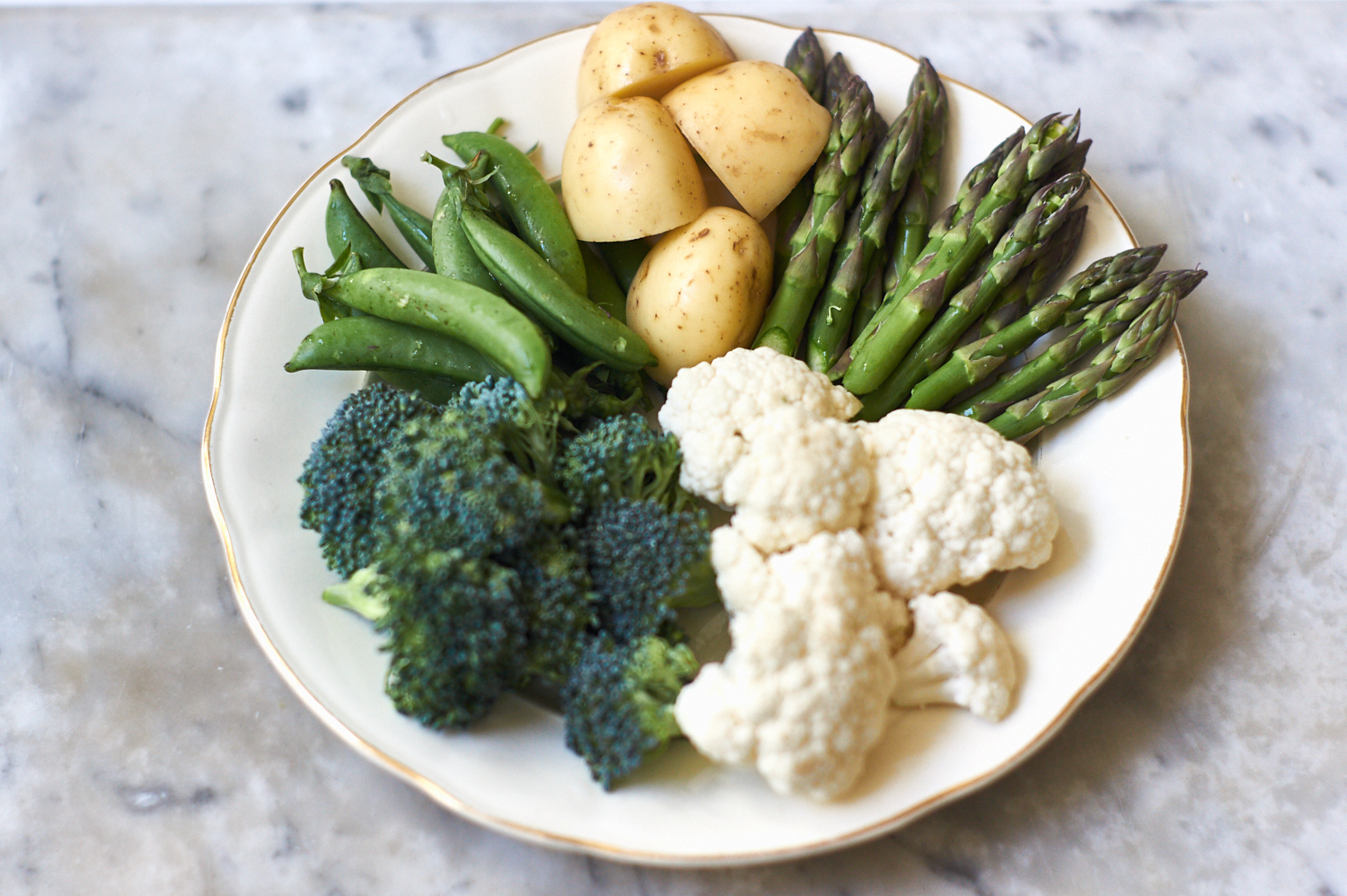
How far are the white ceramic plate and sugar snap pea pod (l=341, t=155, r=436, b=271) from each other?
6 centimetres

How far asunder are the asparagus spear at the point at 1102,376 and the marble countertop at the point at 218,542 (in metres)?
0.40

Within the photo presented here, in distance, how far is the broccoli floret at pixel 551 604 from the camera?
1.51m

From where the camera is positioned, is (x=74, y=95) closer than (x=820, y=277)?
No

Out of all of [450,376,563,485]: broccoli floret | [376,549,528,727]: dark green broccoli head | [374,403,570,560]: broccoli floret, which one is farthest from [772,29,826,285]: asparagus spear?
[376,549,528,727]: dark green broccoli head

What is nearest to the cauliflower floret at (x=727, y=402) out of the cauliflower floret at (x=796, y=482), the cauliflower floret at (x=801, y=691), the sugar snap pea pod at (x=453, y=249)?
A: the cauliflower floret at (x=796, y=482)

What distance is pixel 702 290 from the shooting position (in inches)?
72.4

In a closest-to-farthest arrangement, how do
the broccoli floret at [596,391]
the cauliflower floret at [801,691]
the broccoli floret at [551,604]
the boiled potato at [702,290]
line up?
the cauliflower floret at [801,691] → the broccoli floret at [551,604] → the broccoli floret at [596,391] → the boiled potato at [702,290]

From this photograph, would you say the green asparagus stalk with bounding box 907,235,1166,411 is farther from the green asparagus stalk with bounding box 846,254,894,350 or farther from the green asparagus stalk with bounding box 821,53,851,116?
the green asparagus stalk with bounding box 821,53,851,116

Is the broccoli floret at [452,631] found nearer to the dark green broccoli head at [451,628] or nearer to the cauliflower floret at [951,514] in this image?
the dark green broccoli head at [451,628]

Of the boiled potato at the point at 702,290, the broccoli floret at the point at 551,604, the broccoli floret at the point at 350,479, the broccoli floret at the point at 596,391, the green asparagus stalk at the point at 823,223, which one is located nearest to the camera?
the broccoli floret at the point at 551,604

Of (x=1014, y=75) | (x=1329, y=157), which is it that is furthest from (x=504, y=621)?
(x=1329, y=157)

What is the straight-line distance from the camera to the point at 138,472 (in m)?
2.11

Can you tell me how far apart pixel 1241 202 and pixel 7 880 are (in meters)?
3.16

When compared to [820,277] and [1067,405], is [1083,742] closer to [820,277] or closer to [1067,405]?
[1067,405]
